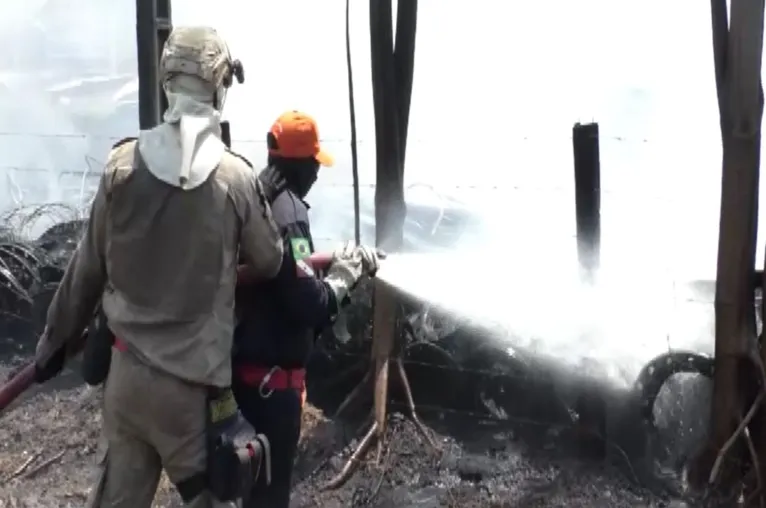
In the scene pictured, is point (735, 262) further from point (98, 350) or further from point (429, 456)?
point (98, 350)

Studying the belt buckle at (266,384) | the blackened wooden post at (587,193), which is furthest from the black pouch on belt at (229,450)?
the blackened wooden post at (587,193)

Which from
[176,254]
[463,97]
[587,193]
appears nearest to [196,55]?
[176,254]

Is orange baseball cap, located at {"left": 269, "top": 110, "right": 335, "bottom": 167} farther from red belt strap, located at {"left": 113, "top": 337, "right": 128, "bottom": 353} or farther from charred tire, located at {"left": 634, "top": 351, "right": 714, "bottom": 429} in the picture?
charred tire, located at {"left": 634, "top": 351, "right": 714, "bottom": 429}

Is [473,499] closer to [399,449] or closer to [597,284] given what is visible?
[399,449]

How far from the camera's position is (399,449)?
487cm

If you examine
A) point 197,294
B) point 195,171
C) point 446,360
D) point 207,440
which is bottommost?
point 446,360

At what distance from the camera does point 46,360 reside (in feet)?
10.5

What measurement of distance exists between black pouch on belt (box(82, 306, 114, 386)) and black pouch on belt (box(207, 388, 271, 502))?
1.14 ft

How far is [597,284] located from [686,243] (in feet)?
14.4

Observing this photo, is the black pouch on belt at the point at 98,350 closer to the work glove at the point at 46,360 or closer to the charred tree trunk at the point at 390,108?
the work glove at the point at 46,360

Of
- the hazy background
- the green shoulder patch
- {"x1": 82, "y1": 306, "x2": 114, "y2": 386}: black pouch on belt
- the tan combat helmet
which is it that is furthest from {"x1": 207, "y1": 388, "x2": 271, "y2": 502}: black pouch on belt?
the hazy background

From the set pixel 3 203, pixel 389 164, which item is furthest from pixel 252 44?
pixel 389 164

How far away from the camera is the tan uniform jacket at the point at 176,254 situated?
2924 mm

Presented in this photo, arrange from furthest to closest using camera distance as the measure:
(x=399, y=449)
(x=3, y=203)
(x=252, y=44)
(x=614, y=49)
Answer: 1. (x=252, y=44)
2. (x=614, y=49)
3. (x=3, y=203)
4. (x=399, y=449)
